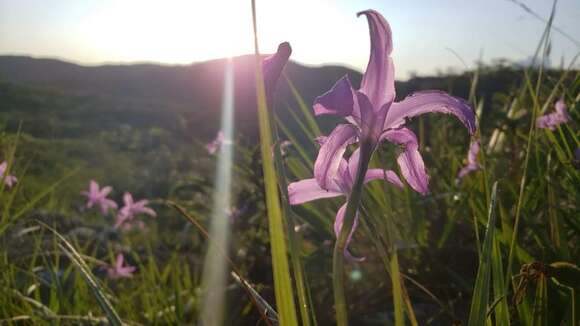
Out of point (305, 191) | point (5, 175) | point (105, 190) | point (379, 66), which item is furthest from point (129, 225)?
point (379, 66)

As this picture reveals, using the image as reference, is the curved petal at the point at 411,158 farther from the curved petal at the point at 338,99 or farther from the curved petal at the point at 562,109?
the curved petal at the point at 562,109

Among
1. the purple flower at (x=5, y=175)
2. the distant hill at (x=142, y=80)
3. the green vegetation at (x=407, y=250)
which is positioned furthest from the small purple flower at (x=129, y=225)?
the distant hill at (x=142, y=80)

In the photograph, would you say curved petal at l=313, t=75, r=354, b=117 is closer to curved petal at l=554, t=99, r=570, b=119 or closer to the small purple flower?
curved petal at l=554, t=99, r=570, b=119

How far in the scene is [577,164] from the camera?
978 mm

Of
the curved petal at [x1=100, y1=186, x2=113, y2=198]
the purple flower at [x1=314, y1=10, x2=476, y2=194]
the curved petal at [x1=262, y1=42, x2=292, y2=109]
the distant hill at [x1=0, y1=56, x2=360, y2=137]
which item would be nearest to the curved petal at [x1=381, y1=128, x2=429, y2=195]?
the purple flower at [x1=314, y1=10, x2=476, y2=194]

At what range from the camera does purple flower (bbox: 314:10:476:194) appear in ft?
1.39

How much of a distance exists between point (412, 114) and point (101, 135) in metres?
12.4

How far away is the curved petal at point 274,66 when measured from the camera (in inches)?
16.2

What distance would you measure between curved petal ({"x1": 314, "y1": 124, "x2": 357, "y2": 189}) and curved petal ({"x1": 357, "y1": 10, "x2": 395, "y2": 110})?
3 centimetres

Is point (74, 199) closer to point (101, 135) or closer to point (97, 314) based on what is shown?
point (97, 314)

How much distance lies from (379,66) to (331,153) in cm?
8

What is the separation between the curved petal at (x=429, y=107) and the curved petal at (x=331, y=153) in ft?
0.11

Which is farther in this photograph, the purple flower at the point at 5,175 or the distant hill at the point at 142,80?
the distant hill at the point at 142,80

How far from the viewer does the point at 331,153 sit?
0.46 m
